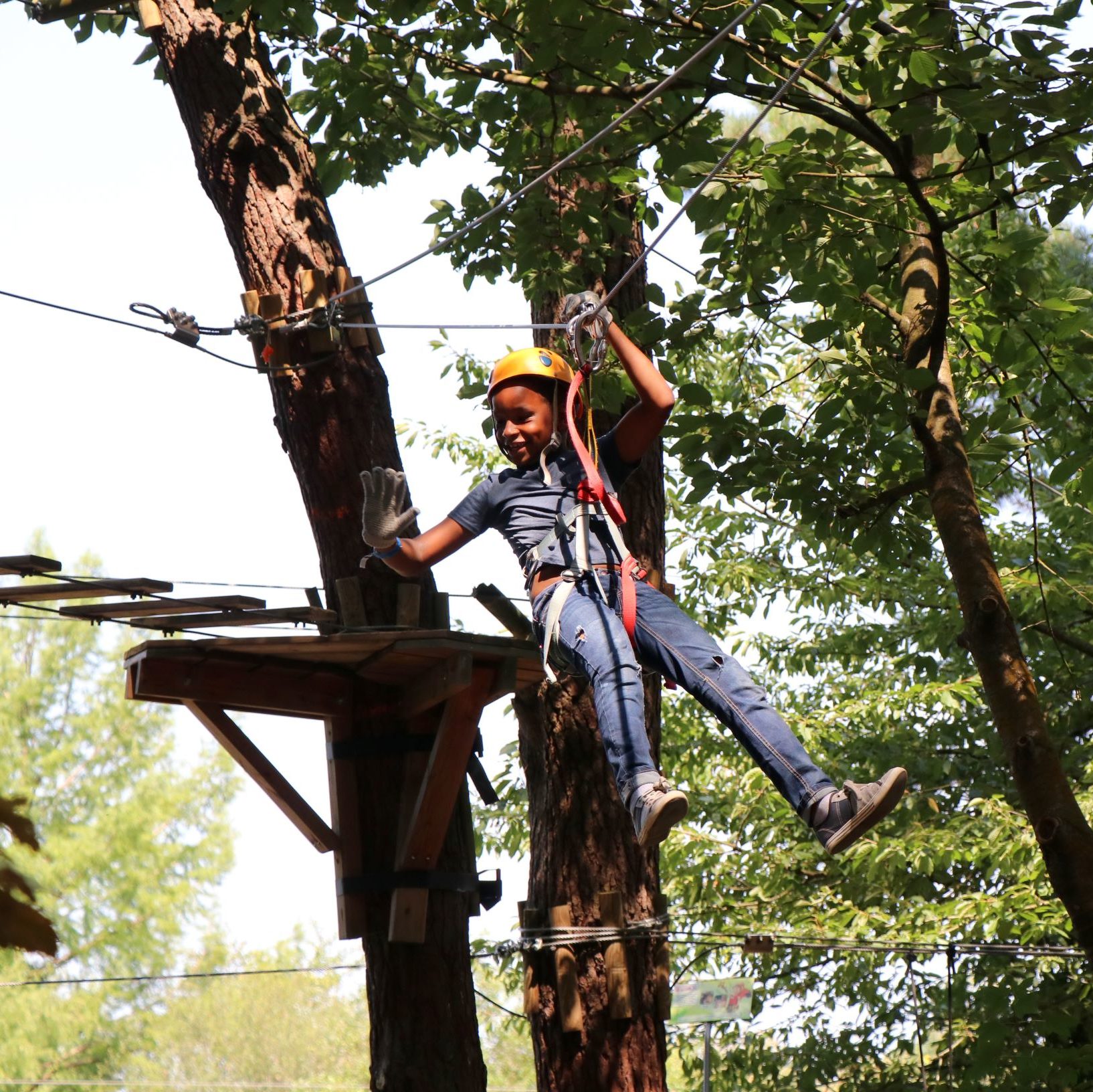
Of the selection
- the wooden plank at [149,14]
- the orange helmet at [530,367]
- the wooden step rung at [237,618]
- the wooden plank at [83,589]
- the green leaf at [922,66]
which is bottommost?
the wooden step rung at [237,618]

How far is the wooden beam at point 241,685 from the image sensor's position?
182 inches

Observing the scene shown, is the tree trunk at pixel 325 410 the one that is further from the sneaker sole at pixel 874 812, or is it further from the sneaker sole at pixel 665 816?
the sneaker sole at pixel 874 812

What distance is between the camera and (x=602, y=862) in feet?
19.0

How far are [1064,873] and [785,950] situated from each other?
6.82 m

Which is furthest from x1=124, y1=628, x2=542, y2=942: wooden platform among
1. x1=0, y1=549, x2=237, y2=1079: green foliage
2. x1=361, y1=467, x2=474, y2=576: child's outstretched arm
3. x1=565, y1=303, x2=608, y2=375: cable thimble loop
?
x1=0, y1=549, x2=237, y2=1079: green foliage

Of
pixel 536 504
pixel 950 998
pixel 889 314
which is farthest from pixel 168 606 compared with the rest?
pixel 950 998

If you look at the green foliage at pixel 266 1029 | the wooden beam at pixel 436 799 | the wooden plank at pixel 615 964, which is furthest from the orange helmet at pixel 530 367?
the green foliage at pixel 266 1029

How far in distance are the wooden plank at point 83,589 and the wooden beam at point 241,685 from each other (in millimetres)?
216

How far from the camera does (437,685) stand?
189 inches

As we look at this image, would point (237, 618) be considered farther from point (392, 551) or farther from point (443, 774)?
point (443, 774)

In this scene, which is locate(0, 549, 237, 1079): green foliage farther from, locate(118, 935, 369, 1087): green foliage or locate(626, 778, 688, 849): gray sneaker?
locate(626, 778, 688, 849): gray sneaker

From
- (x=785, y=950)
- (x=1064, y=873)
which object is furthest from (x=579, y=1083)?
(x=785, y=950)

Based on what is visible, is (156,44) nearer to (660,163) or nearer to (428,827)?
(660,163)

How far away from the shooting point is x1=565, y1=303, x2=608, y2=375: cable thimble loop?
3852 millimetres
